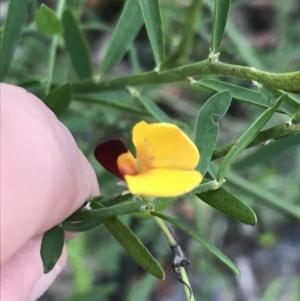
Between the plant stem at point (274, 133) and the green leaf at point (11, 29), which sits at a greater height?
the plant stem at point (274, 133)

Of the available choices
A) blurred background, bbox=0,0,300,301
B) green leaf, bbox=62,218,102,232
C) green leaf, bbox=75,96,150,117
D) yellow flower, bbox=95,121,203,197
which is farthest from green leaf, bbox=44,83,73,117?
blurred background, bbox=0,0,300,301

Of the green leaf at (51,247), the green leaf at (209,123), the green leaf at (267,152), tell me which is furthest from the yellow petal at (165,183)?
the green leaf at (267,152)

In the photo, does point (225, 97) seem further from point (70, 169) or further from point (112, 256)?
point (112, 256)

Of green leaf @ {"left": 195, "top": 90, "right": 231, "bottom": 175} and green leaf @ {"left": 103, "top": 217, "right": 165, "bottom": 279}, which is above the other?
green leaf @ {"left": 195, "top": 90, "right": 231, "bottom": 175}

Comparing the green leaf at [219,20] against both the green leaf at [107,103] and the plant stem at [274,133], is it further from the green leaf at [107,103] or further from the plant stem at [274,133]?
the green leaf at [107,103]

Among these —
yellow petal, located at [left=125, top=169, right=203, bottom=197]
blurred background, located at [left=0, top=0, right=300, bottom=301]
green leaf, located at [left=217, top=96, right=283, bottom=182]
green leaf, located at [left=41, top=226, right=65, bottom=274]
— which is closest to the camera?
yellow petal, located at [left=125, top=169, right=203, bottom=197]

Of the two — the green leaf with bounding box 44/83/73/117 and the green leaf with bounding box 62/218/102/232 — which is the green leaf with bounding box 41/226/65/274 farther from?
the green leaf with bounding box 44/83/73/117

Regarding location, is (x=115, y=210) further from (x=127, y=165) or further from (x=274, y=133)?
(x=274, y=133)
